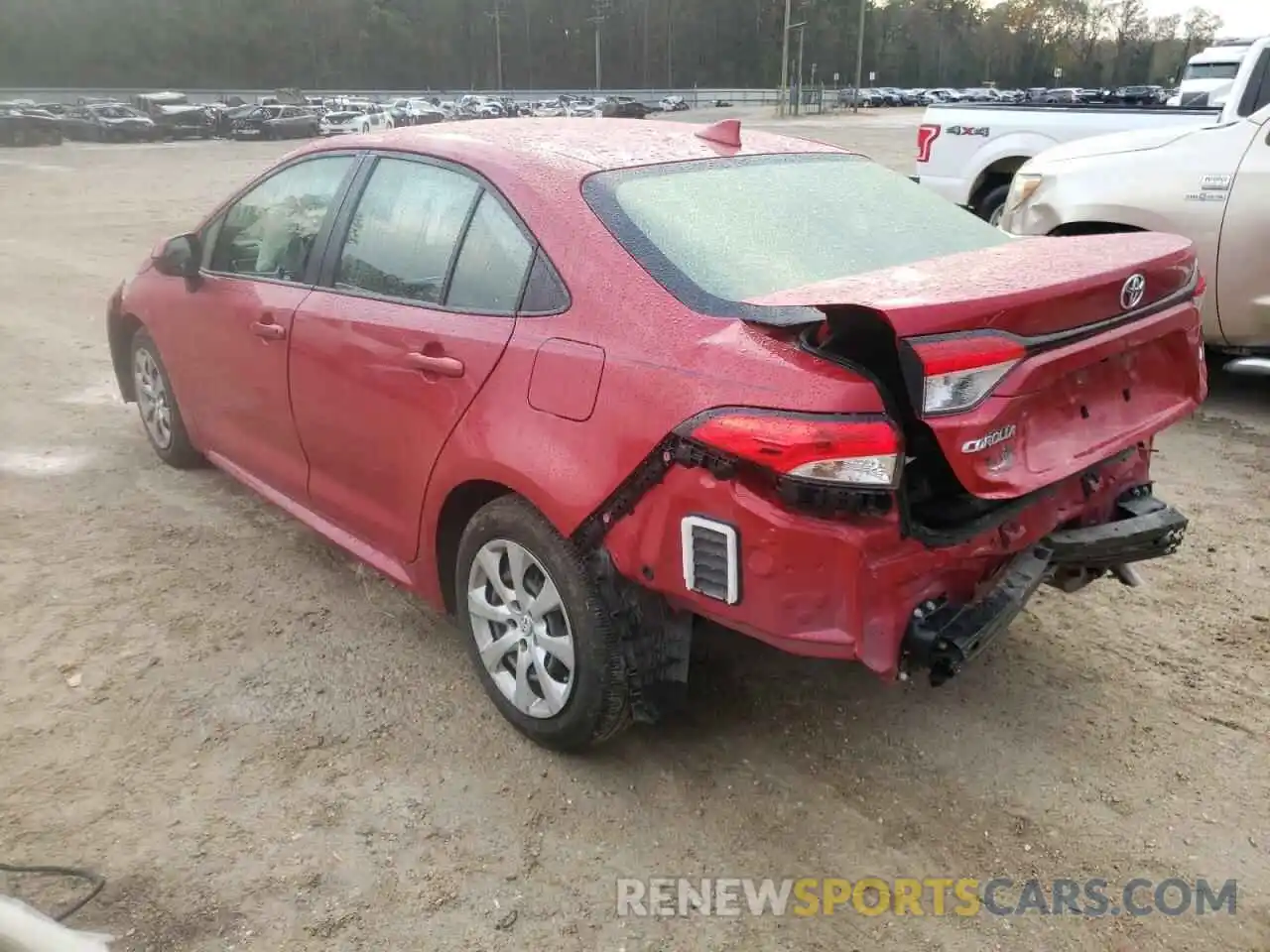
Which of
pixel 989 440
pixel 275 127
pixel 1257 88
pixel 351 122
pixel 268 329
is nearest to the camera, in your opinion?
pixel 989 440

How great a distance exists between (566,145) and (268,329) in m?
1.39

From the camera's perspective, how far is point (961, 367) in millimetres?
2254

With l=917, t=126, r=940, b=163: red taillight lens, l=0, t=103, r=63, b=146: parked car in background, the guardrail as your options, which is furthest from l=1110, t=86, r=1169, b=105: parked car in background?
the guardrail

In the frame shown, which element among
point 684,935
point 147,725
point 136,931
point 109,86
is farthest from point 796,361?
point 109,86

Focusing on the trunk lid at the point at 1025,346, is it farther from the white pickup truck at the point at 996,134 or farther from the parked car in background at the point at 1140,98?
the parked car in background at the point at 1140,98

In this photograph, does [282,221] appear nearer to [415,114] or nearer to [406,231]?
[406,231]

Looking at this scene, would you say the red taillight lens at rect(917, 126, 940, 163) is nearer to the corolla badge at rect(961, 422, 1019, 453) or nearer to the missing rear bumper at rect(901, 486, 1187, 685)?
the missing rear bumper at rect(901, 486, 1187, 685)

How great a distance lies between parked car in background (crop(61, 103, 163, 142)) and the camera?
1527 inches

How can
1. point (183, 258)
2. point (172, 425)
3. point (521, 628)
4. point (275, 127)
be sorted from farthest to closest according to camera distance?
1. point (275, 127)
2. point (172, 425)
3. point (183, 258)
4. point (521, 628)

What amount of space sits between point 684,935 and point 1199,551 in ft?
9.76

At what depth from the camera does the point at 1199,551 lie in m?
4.25

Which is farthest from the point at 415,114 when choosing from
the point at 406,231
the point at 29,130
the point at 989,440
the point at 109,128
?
the point at 989,440

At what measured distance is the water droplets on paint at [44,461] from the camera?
5.26 m

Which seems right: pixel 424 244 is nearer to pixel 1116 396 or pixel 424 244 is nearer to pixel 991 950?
pixel 1116 396
